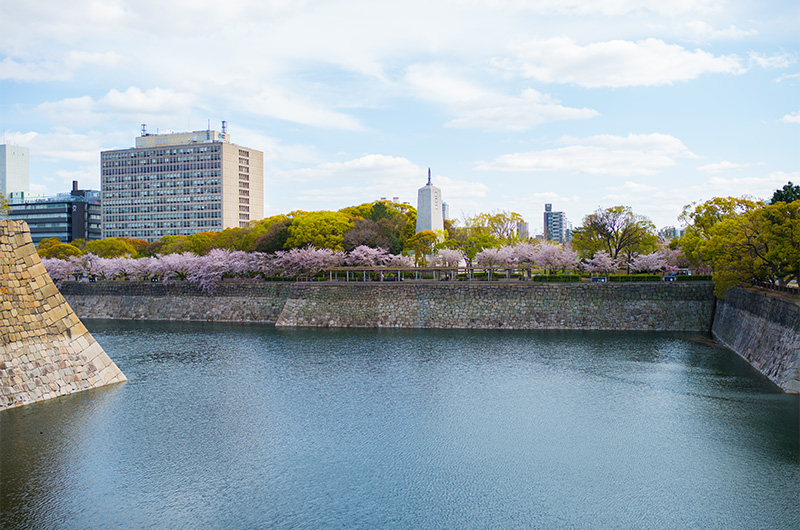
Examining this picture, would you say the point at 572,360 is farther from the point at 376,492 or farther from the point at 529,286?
the point at 376,492

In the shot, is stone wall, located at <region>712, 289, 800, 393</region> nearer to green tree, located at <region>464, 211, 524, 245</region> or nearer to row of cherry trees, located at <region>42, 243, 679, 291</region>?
row of cherry trees, located at <region>42, 243, 679, 291</region>

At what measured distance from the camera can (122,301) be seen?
187ft

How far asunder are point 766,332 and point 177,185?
12084 cm

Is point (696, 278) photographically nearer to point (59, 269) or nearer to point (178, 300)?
point (178, 300)

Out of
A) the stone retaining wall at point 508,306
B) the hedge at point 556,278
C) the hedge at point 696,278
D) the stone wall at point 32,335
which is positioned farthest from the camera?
the hedge at point 556,278

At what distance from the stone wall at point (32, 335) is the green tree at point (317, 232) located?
3453cm

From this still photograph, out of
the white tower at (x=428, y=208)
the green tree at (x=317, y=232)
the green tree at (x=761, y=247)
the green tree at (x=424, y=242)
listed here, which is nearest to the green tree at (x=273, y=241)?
the green tree at (x=317, y=232)

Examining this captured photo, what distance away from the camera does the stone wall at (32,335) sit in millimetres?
21344

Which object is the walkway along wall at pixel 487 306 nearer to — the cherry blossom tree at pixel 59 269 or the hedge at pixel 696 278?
the hedge at pixel 696 278

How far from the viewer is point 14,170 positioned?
130m

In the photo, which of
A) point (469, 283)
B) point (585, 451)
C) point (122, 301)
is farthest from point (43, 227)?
point (585, 451)

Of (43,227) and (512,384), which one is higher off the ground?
(43,227)

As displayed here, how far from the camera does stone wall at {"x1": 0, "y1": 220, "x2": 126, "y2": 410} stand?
70.0ft

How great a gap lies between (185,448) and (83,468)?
2.89 metres
